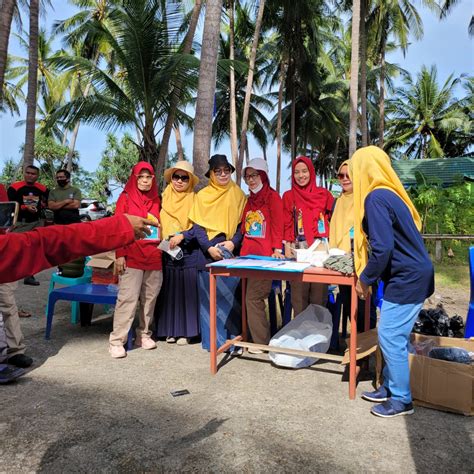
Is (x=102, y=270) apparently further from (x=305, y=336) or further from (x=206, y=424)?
(x=206, y=424)

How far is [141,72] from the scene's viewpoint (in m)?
9.19

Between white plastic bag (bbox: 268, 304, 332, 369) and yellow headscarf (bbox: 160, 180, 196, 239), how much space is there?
4.70ft

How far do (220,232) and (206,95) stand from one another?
241 centimetres

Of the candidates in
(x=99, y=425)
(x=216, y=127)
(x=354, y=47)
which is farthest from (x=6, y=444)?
(x=216, y=127)

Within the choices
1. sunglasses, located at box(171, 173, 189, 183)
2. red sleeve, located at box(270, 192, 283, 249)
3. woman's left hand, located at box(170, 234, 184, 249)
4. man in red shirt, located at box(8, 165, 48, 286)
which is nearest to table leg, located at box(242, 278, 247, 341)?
red sleeve, located at box(270, 192, 283, 249)

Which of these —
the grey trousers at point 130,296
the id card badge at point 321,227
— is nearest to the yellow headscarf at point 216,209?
the grey trousers at point 130,296

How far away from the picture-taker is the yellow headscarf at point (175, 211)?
4.43m

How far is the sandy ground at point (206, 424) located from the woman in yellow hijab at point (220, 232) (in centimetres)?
47

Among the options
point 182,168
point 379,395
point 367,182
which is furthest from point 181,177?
point 379,395

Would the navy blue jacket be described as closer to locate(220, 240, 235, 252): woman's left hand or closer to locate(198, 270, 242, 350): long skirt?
locate(220, 240, 235, 252): woman's left hand

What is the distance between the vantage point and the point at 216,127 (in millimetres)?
26562

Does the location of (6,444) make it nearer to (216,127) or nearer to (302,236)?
(302,236)

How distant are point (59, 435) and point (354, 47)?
12.4m

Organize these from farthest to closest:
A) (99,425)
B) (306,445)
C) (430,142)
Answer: (430,142) → (99,425) → (306,445)
